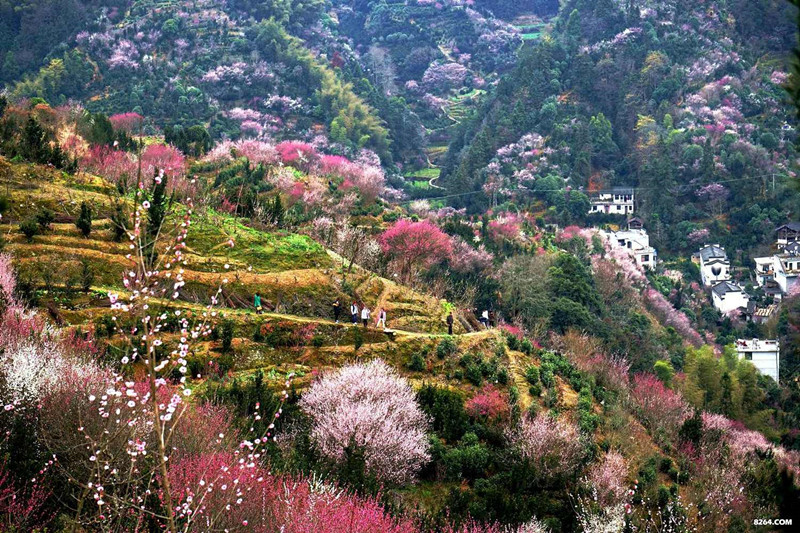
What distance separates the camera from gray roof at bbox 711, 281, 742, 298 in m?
60.8

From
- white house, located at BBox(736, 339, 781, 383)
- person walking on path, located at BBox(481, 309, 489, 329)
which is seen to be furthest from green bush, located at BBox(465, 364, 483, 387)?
white house, located at BBox(736, 339, 781, 383)

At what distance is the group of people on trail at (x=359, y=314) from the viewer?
25141 mm

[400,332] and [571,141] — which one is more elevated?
[571,141]

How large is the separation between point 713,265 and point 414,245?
128ft

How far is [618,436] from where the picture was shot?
82.5 feet

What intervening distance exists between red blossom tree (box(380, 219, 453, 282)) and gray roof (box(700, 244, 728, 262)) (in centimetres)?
3647

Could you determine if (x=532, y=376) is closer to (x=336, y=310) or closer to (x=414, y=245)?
(x=336, y=310)

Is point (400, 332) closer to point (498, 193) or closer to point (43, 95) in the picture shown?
point (498, 193)

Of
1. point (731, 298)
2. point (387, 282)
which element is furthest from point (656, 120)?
point (387, 282)

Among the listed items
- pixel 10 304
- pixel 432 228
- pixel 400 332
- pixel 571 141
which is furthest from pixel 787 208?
pixel 10 304

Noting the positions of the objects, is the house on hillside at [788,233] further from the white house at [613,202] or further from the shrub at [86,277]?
the shrub at [86,277]

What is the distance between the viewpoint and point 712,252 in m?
66.3

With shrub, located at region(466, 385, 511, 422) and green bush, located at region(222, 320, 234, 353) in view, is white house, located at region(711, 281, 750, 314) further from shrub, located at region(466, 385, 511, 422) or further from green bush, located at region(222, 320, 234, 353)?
green bush, located at region(222, 320, 234, 353)

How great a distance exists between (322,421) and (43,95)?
60.4m
